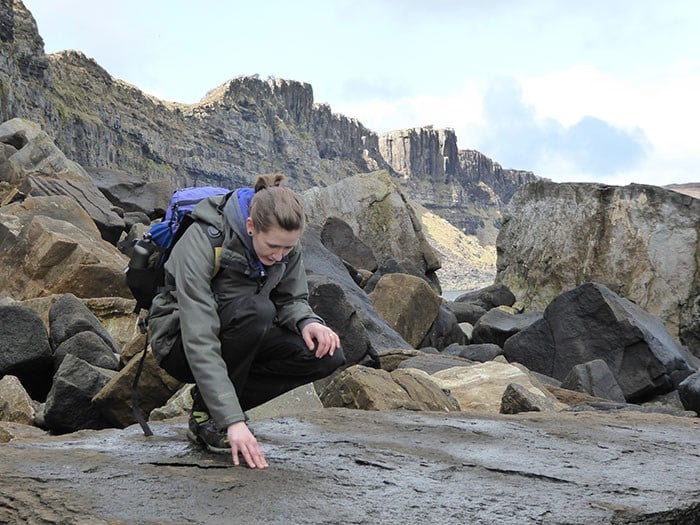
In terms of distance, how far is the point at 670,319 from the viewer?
683 inches

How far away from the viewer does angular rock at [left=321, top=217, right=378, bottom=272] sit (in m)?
19.3

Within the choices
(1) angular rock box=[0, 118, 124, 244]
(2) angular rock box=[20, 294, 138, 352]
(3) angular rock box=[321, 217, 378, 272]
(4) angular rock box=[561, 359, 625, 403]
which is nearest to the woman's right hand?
(2) angular rock box=[20, 294, 138, 352]

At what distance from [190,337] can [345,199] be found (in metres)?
20.3

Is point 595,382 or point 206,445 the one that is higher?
point 206,445

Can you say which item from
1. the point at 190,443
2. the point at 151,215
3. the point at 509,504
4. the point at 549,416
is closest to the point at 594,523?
the point at 509,504

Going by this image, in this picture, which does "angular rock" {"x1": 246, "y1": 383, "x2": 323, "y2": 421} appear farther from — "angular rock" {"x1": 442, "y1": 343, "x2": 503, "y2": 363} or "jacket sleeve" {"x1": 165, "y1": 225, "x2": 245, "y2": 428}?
"angular rock" {"x1": 442, "y1": 343, "x2": 503, "y2": 363}

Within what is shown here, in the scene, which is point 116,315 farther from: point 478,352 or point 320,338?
point 320,338

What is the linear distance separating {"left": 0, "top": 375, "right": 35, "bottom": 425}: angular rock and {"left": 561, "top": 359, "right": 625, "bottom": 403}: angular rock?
620 cm

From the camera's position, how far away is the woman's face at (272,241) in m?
3.92

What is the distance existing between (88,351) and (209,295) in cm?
517

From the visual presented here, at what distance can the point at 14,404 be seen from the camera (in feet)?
24.4

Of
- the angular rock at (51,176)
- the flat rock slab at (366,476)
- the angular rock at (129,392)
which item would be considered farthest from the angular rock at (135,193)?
the flat rock slab at (366,476)

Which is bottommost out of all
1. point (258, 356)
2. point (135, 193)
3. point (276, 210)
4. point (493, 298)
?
point (493, 298)

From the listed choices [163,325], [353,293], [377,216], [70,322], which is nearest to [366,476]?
[163,325]
